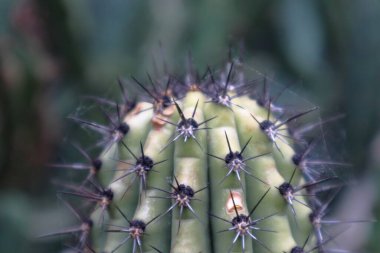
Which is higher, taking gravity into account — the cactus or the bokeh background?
the bokeh background

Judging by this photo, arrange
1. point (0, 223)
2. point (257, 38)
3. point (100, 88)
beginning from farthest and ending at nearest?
point (257, 38), point (100, 88), point (0, 223)

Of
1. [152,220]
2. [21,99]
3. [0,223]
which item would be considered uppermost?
[21,99]

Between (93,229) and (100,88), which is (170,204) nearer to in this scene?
(93,229)

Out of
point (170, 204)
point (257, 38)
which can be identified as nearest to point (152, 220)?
point (170, 204)

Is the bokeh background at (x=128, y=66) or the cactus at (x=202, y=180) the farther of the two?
the bokeh background at (x=128, y=66)

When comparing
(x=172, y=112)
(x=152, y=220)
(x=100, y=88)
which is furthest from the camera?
(x=100, y=88)
